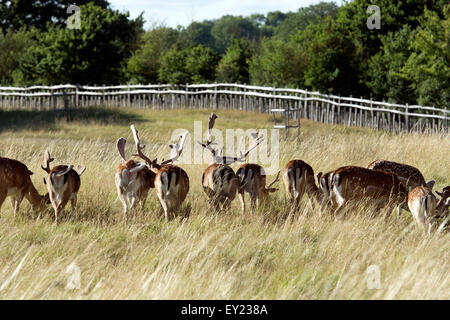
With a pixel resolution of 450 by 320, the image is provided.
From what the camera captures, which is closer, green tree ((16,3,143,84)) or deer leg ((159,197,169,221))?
deer leg ((159,197,169,221))

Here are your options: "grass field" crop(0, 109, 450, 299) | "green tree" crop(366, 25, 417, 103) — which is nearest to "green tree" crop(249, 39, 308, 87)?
"green tree" crop(366, 25, 417, 103)

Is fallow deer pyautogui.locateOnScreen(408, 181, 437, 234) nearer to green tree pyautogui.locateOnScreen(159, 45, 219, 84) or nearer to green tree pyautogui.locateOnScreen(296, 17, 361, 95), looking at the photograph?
green tree pyautogui.locateOnScreen(296, 17, 361, 95)

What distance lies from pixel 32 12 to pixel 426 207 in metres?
55.2

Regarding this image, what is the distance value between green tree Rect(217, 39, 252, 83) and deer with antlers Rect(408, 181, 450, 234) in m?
30.2

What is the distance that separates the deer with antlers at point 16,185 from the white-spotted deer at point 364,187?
3.56 m

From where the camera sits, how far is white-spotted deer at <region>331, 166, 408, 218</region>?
676cm

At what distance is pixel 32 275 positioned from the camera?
5.31 m

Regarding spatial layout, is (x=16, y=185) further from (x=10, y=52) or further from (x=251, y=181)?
(x=10, y=52)

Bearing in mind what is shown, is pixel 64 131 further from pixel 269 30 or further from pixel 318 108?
pixel 269 30

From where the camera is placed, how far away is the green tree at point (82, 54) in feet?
122

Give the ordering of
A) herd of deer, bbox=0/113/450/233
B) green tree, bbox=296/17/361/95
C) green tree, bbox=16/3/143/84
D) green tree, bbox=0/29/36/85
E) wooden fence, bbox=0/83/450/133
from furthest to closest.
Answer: green tree, bbox=0/29/36/85 < green tree, bbox=16/3/143/84 < green tree, bbox=296/17/361/95 < wooden fence, bbox=0/83/450/133 < herd of deer, bbox=0/113/450/233

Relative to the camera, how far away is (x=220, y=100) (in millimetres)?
32938

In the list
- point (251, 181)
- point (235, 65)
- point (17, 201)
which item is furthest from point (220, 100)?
point (17, 201)

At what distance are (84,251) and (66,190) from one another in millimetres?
1308
